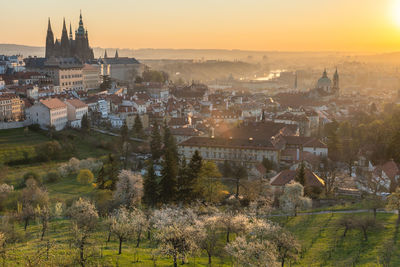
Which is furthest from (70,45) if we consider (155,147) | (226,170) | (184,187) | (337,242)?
(337,242)

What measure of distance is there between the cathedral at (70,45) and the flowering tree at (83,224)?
76.1 metres

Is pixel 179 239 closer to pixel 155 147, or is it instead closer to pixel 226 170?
pixel 226 170

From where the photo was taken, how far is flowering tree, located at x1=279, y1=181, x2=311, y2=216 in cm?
3306

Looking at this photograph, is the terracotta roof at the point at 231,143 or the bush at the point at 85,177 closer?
the bush at the point at 85,177

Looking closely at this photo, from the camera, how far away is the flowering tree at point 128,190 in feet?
117

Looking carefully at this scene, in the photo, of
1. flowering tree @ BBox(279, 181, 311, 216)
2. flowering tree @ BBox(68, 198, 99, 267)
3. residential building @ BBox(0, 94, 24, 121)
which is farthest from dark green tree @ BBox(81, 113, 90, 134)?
flowering tree @ BBox(279, 181, 311, 216)

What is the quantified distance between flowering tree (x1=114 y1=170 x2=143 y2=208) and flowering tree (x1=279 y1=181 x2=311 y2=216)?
37.2 feet

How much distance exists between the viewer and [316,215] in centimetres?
3291

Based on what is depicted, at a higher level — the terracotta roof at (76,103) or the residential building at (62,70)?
the residential building at (62,70)

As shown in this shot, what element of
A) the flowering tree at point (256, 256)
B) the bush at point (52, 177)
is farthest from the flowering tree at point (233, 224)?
the bush at point (52, 177)

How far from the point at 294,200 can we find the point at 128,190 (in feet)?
43.2

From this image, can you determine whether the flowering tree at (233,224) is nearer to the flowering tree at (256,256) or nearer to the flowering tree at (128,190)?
the flowering tree at (256,256)

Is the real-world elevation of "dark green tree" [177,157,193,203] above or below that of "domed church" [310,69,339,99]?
below

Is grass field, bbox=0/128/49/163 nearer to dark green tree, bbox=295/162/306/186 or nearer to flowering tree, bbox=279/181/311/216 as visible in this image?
dark green tree, bbox=295/162/306/186
